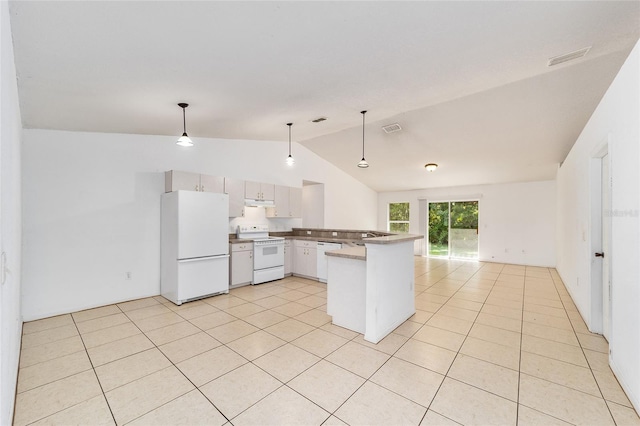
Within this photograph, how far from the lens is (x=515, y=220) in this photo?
720 cm

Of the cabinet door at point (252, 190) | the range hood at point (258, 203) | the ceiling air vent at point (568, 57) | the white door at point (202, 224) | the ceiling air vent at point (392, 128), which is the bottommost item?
the white door at point (202, 224)

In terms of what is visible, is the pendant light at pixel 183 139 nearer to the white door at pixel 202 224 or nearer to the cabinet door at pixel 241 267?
the white door at pixel 202 224

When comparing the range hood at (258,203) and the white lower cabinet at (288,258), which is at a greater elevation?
the range hood at (258,203)

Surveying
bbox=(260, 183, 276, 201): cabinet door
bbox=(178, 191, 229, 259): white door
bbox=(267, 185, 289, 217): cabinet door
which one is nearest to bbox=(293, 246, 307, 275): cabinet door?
bbox=(267, 185, 289, 217): cabinet door

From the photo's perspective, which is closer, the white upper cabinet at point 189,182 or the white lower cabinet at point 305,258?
the white upper cabinet at point 189,182

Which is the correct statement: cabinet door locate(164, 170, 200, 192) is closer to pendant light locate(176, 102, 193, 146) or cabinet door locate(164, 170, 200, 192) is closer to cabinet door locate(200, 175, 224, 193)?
cabinet door locate(200, 175, 224, 193)

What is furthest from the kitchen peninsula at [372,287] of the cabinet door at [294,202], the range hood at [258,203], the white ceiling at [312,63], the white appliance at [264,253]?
the cabinet door at [294,202]

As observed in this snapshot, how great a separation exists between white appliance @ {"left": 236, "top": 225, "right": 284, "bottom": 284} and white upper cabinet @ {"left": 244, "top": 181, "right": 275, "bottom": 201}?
0.61m

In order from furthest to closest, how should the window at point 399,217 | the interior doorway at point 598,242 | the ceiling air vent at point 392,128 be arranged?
the window at point 399,217 < the ceiling air vent at point 392,128 < the interior doorway at point 598,242

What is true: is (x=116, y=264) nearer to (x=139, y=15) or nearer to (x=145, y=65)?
(x=145, y=65)

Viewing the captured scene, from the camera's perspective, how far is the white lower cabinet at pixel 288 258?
576 centimetres

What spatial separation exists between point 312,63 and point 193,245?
10.2 ft

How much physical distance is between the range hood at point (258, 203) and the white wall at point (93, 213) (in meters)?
0.87

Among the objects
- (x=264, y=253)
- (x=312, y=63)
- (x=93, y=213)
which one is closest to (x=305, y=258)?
(x=264, y=253)
